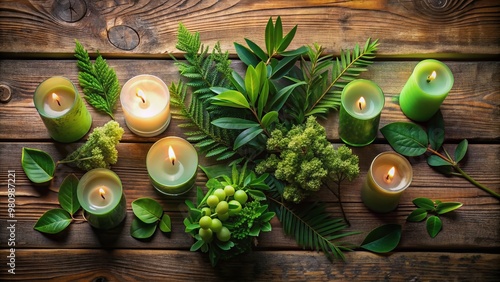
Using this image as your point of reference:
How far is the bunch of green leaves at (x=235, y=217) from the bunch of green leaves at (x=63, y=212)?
28cm

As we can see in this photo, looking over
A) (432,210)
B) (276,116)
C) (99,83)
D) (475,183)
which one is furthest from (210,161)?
(475,183)

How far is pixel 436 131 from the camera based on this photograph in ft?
4.85

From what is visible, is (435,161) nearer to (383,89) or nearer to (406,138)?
(406,138)

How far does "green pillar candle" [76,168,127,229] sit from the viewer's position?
135cm

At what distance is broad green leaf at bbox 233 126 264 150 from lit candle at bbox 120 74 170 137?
20 cm

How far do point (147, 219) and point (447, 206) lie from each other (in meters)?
0.73

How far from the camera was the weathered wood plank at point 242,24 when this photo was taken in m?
1.52

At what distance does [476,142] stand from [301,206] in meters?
0.49

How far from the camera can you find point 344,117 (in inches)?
55.5

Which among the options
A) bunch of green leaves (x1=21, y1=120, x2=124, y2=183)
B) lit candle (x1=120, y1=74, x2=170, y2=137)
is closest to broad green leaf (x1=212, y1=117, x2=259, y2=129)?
lit candle (x1=120, y1=74, x2=170, y2=137)

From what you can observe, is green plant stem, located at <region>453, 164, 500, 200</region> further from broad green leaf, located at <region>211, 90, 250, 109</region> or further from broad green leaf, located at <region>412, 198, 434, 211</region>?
broad green leaf, located at <region>211, 90, 250, 109</region>

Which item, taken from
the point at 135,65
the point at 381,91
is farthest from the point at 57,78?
the point at 381,91

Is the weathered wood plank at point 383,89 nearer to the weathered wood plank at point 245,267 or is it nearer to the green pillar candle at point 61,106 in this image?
the green pillar candle at point 61,106

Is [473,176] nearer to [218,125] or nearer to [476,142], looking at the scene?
[476,142]
